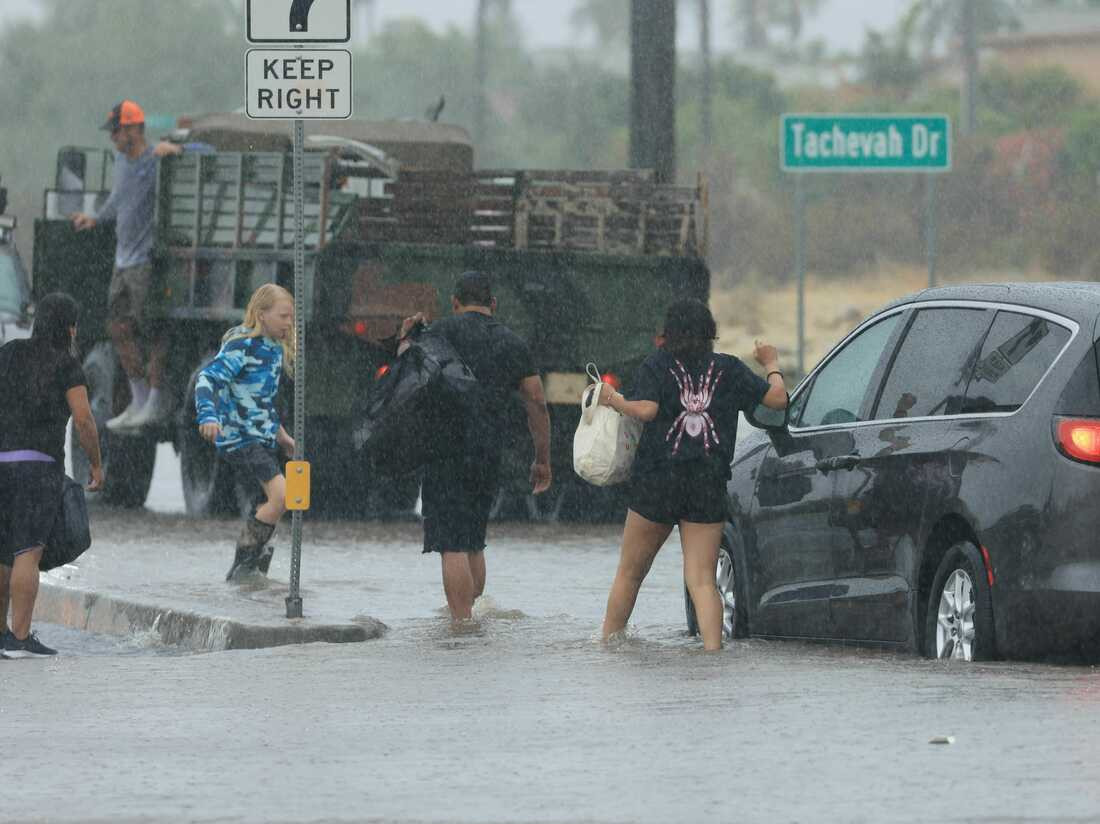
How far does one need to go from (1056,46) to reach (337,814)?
87209 mm

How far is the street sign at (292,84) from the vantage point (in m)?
12.0

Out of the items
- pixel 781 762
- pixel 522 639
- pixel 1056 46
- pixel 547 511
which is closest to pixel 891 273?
pixel 1056 46

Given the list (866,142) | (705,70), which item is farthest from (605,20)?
(866,142)

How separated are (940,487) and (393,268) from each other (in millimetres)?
9163

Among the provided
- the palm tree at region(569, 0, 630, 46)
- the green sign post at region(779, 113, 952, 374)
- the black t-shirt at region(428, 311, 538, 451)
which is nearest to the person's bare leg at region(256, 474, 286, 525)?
the black t-shirt at region(428, 311, 538, 451)

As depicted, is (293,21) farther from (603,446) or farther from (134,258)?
(134,258)

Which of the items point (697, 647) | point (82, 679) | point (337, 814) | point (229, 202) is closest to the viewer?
point (337, 814)

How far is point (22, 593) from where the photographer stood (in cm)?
1177

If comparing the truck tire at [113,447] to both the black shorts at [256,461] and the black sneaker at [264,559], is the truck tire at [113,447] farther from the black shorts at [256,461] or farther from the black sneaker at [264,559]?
the black shorts at [256,461]

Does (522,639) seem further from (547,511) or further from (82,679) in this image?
(547,511)

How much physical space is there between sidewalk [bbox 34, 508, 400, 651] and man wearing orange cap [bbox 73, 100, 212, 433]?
59.6 inches

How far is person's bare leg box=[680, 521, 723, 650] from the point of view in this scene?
10.8 meters

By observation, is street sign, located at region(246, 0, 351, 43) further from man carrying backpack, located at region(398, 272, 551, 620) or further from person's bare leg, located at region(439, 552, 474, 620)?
person's bare leg, located at region(439, 552, 474, 620)

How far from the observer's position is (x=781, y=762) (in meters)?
7.54
